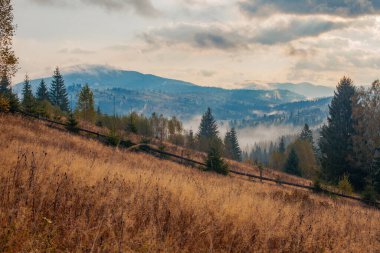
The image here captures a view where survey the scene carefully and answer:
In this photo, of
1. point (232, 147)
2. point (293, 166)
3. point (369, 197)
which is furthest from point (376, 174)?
point (232, 147)

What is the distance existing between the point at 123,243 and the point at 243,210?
3.18 metres

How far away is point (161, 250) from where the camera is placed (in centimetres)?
427

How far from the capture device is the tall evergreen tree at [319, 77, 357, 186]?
38.4 metres

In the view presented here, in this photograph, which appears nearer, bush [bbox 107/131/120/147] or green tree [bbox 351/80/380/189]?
bush [bbox 107/131/120/147]

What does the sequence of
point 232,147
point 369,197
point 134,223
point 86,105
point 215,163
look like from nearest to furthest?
point 134,223
point 369,197
point 215,163
point 86,105
point 232,147

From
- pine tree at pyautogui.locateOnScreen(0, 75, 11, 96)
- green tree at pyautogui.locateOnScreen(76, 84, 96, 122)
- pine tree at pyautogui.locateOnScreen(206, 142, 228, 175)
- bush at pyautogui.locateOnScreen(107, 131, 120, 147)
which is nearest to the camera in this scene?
pine tree at pyautogui.locateOnScreen(0, 75, 11, 96)

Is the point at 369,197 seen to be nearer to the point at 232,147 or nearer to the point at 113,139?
the point at 113,139

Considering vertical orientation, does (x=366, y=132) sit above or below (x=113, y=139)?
above

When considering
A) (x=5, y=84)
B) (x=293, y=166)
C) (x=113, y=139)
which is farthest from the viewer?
(x=5, y=84)

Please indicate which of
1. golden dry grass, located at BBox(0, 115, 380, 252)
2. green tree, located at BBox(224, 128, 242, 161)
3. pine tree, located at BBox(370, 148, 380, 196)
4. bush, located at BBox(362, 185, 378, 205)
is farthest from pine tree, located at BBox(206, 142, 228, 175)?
green tree, located at BBox(224, 128, 242, 161)

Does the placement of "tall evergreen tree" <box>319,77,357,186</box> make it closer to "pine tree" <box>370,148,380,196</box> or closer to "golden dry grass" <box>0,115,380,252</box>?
"pine tree" <box>370,148,380,196</box>

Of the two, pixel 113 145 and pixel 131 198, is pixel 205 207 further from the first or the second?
pixel 113 145

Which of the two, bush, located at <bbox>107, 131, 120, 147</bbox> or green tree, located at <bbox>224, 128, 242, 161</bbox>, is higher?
bush, located at <bbox>107, 131, 120, 147</bbox>

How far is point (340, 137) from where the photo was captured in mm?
40188
